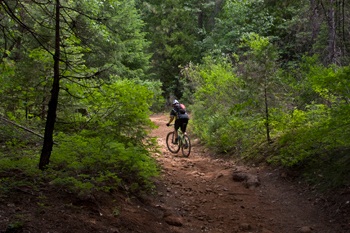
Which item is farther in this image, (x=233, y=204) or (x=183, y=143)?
(x=183, y=143)

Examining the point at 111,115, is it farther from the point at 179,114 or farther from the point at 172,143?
the point at 172,143

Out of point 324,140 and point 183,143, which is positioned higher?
point 324,140

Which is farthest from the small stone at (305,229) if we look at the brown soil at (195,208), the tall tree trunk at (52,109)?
the tall tree trunk at (52,109)

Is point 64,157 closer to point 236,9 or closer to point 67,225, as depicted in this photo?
point 67,225

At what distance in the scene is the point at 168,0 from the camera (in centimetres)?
3291

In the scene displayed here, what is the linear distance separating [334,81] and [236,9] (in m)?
18.7

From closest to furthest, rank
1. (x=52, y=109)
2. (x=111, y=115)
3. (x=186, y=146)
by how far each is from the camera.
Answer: (x=52, y=109)
(x=111, y=115)
(x=186, y=146)

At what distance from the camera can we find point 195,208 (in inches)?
264

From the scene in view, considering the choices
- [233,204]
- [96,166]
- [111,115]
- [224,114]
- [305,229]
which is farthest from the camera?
[224,114]

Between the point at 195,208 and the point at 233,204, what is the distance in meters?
0.88

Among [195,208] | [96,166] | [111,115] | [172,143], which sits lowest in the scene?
[195,208]

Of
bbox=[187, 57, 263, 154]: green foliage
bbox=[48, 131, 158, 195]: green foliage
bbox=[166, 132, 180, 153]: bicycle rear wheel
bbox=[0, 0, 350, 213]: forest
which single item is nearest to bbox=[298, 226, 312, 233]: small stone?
bbox=[0, 0, 350, 213]: forest

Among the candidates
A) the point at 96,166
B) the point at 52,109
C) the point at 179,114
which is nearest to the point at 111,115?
the point at 96,166

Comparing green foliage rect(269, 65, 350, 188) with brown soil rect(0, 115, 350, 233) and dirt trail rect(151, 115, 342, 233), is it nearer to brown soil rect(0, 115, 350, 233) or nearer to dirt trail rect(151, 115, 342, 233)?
brown soil rect(0, 115, 350, 233)
